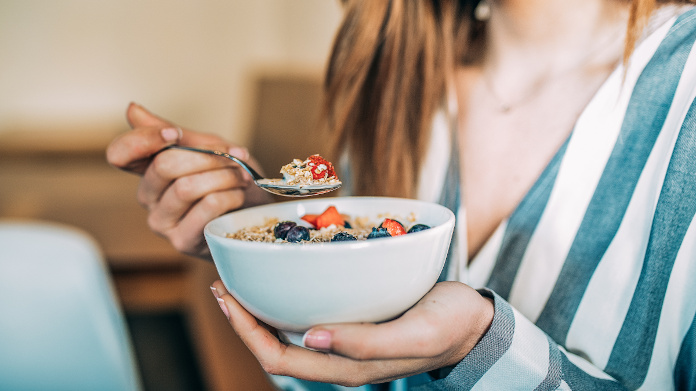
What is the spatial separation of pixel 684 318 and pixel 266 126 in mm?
2759

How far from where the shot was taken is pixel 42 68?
3.92 metres

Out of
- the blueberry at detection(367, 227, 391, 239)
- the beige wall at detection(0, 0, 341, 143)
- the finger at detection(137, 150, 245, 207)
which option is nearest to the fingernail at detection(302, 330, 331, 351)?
the blueberry at detection(367, 227, 391, 239)

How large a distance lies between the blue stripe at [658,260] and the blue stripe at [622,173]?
0.08 ft

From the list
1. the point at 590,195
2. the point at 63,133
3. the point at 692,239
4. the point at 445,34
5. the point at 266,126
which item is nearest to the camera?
the point at 692,239

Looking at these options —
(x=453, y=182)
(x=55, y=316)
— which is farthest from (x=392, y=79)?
(x=55, y=316)

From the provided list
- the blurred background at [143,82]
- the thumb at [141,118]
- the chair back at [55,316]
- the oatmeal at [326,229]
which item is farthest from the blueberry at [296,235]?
the blurred background at [143,82]

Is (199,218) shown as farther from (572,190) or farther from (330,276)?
(572,190)

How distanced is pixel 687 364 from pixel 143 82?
4.32 m

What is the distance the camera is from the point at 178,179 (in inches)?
24.4

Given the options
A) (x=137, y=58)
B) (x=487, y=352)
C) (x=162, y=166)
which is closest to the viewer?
(x=487, y=352)

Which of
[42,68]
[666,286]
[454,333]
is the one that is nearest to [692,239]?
[666,286]

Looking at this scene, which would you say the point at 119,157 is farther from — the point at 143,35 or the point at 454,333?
the point at 143,35

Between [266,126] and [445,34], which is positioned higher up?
[445,34]

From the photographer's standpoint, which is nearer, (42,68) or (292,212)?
(292,212)
